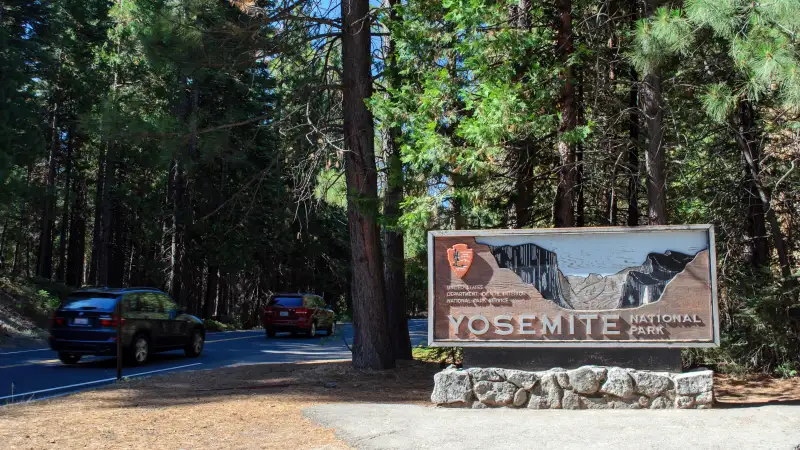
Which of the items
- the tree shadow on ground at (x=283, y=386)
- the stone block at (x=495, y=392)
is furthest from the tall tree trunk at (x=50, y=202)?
the stone block at (x=495, y=392)

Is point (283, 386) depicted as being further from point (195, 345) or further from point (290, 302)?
point (290, 302)

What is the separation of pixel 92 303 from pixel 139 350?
5.03 ft

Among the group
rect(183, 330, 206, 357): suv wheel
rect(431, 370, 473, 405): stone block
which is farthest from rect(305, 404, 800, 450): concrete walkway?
rect(183, 330, 206, 357): suv wheel

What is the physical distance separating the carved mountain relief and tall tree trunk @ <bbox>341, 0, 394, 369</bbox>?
13.3 feet

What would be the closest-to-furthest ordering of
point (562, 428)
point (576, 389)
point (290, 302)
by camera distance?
point (562, 428) → point (576, 389) → point (290, 302)

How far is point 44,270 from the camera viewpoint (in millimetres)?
36625

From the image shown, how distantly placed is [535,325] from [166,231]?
86.5ft

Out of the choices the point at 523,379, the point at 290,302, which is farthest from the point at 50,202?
the point at 523,379

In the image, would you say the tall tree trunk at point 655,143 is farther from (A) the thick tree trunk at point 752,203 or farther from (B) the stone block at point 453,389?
(B) the stone block at point 453,389

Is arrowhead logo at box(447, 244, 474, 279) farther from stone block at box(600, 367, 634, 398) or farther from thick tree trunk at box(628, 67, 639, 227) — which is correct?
thick tree trunk at box(628, 67, 639, 227)

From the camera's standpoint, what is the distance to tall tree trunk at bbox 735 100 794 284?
12.2 meters

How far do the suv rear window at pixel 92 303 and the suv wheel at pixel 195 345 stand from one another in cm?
318

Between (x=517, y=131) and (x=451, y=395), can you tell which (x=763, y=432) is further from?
(x=517, y=131)

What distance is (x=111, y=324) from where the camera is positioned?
47.4 ft
